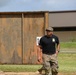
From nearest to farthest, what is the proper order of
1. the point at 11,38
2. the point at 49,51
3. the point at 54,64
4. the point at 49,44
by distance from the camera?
the point at 49,44 < the point at 49,51 < the point at 54,64 < the point at 11,38

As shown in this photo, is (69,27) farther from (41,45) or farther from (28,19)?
(41,45)

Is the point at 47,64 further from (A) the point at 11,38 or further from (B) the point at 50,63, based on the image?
(A) the point at 11,38

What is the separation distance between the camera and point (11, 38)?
17.1 m

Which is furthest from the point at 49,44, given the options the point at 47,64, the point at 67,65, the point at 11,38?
the point at 67,65

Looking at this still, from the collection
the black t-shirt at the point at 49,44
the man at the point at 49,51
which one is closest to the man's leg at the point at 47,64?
the man at the point at 49,51

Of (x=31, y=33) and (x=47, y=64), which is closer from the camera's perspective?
(x=47, y=64)

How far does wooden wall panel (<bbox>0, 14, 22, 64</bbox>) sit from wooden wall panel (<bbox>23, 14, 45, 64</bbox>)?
0.95 feet

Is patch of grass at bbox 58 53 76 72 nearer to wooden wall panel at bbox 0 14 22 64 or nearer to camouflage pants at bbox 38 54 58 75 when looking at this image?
wooden wall panel at bbox 0 14 22 64

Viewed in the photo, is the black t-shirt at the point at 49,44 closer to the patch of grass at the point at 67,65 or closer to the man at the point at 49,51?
the man at the point at 49,51

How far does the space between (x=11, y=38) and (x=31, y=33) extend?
0.99 meters

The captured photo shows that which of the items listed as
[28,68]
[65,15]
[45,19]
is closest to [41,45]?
[28,68]

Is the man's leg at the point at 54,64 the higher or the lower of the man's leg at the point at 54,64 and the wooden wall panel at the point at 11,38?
the lower

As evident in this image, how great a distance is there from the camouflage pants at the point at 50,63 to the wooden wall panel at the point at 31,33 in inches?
168

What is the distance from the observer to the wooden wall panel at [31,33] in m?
16.8
